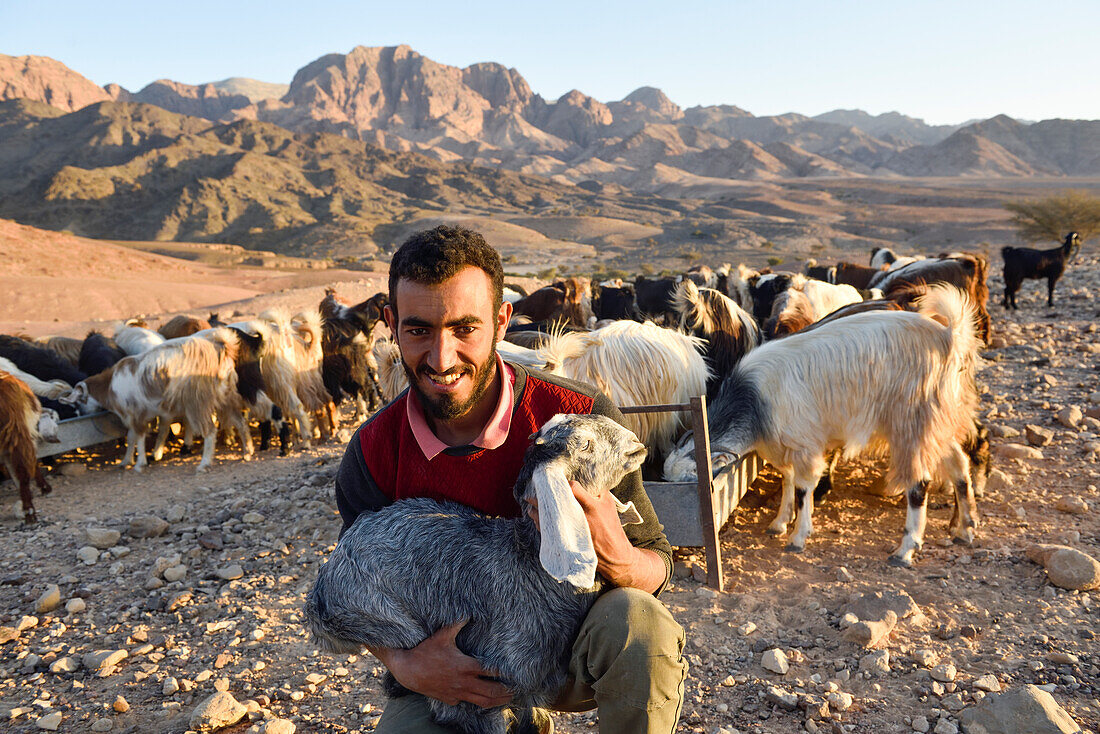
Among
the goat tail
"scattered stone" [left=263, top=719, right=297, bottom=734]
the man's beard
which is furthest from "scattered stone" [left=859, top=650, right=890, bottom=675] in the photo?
"scattered stone" [left=263, top=719, right=297, bottom=734]

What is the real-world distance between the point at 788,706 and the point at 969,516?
7.91 feet

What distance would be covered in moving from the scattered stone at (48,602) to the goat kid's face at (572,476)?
4.11m

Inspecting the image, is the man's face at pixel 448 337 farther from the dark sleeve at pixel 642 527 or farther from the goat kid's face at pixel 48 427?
the goat kid's face at pixel 48 427

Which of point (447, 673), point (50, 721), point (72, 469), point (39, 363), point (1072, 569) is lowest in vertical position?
point (72, 469)

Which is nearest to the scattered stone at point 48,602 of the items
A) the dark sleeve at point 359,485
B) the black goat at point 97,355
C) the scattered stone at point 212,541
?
the scattered stone at point 212,541

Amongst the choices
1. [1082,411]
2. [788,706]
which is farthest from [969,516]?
[1082,411]

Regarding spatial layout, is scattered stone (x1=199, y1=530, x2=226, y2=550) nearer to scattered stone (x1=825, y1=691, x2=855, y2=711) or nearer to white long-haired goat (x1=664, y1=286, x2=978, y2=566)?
white long-haired goat (x1=664, y1=286, x2=978, y2=566)

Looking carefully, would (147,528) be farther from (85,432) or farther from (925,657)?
(925,657)

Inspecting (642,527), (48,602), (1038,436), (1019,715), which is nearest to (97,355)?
(48,602)

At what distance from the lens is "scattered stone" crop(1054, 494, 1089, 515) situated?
15.8ft

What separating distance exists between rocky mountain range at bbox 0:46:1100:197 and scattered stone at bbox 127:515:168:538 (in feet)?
268

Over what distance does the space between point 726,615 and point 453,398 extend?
8.63ft

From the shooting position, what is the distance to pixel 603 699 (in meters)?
1.96

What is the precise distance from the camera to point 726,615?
3943mm
